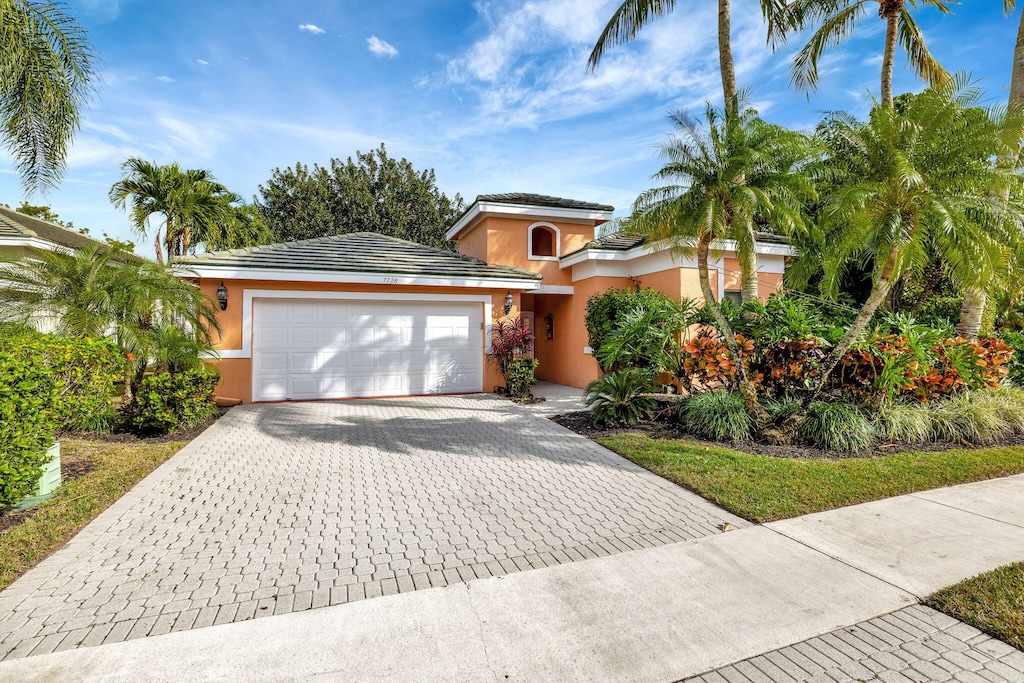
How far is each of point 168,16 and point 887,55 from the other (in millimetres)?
15334

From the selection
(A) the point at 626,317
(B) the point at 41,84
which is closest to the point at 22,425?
(B) the point at 41,84

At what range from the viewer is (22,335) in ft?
19.0

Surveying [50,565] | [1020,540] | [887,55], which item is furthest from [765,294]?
[50,565]

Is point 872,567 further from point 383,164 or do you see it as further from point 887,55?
point 383,164

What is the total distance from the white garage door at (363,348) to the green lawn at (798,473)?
20.3 feet

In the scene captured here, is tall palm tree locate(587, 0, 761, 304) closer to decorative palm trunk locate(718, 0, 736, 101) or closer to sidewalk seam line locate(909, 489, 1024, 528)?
decorative palm trunk locate(718, 0, 736, 101)

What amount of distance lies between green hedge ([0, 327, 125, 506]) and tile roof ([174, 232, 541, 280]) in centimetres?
484

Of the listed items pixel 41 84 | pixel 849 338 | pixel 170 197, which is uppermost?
pixel 170 197

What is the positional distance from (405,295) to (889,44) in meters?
12.8

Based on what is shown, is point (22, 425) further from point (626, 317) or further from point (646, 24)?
point (646, 24)

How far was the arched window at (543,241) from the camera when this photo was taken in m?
14.7

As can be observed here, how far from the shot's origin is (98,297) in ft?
23.8

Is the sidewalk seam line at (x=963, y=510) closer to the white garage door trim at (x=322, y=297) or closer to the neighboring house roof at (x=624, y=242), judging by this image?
the neighboring house roof at (x=624, y=242)

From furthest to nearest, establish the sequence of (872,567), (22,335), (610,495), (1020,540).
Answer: (22,335) < (610,495) < (1020,540) < (872,567)
